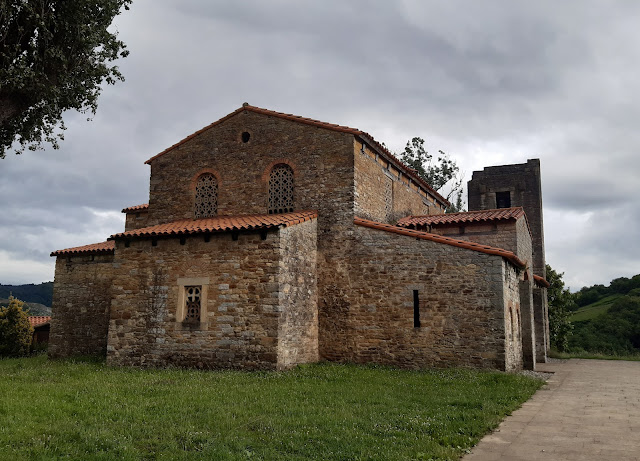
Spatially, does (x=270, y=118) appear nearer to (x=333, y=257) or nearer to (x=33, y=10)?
(x=333, y=257)

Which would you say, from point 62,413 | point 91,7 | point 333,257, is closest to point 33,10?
point 91,7

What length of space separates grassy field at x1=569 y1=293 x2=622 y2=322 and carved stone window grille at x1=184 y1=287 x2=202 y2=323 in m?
44.5

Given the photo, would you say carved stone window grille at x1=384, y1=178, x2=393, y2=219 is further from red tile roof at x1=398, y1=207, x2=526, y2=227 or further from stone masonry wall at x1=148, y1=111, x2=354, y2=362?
stone masonry wall at x1=148, y1=111, x2=354, y2=362

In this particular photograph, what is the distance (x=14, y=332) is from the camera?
22469 millimetres

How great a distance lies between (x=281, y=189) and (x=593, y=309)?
46879 millimetres

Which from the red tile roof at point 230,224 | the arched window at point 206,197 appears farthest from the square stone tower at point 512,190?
the arched window at point 206,197

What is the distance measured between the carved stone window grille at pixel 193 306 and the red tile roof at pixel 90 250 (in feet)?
18.0

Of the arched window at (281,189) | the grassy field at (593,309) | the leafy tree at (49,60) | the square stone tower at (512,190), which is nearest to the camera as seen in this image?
the leafy tree at (49,60)

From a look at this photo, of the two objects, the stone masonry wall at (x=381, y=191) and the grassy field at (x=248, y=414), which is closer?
the grassy field at (x=248, y=414)

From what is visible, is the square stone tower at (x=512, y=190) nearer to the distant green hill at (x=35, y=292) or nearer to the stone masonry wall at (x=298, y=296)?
the stone masonry wall at (x=298, y=296)

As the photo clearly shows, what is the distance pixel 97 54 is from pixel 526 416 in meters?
10.2

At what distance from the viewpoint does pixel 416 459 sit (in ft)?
19.4

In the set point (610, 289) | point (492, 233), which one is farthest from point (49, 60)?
point (610, 289)

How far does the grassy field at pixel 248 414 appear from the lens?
20.5 feet
